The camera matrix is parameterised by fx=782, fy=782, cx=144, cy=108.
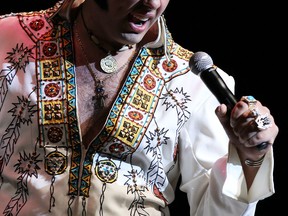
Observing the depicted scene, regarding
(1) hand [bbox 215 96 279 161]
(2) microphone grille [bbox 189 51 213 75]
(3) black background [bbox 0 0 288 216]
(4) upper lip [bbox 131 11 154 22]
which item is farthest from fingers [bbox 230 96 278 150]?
(3) black background [bbox 0 0 288 216]

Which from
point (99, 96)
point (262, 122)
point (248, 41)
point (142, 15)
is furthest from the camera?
point (248, 41)

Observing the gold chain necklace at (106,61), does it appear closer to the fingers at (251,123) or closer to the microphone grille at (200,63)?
the microphone grille at (200,63)

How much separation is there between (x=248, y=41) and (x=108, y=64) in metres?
0.62

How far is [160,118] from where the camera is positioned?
218 cm

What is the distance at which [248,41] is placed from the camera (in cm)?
259

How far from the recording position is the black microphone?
5.82 feet

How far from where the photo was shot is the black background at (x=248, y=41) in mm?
2568

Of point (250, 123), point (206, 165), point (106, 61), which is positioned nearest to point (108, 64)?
point (106, 61)

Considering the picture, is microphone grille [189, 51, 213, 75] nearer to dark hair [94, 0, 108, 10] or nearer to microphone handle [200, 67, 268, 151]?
microphone handle [200, 67, 268, 151]

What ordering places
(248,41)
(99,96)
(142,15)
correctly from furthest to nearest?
(248,41)
(99,96)
(142,15)

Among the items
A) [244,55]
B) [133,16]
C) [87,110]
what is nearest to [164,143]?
[87,110]

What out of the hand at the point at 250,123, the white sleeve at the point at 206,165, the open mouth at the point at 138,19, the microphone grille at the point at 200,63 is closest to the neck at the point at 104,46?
the open mouth at the point at 138,19

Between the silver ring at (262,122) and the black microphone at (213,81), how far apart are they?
0.17ft

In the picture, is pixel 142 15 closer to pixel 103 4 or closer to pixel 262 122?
pixel 103 4
